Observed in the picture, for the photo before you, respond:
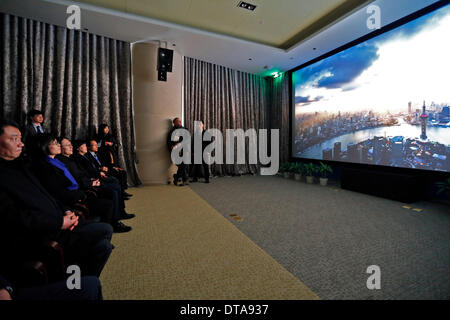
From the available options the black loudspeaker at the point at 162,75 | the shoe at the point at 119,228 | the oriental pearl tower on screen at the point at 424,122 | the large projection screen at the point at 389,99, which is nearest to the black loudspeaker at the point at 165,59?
the black loudspeaker at the point at 162,75

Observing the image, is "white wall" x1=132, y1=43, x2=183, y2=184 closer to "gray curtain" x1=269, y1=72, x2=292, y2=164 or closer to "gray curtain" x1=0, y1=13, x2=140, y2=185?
"gray curtain" x1=0, y1=13, x2=140, y2=185

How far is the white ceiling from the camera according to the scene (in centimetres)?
324

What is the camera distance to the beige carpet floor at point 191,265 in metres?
1.34

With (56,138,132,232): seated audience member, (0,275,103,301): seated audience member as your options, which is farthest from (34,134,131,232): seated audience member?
(0,275,103,301): seated audience member

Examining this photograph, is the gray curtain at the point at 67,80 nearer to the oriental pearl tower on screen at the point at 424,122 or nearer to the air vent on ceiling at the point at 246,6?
the air vent on ceiling at the point at 246,6

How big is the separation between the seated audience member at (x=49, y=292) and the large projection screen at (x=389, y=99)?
446 cm

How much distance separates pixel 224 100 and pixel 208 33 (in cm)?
212

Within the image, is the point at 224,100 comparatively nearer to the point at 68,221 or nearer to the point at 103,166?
the point at 103,166

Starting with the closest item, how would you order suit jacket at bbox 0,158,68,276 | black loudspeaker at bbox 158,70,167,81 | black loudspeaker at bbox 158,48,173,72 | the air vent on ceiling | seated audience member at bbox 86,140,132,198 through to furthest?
suit jacket at bbox 0,158,68,276
seated audience member at bbox 86,140,132,198
the air vent on ceiling
black loudspeaker at bbox 158,48,173,72
black loudspeaker at bbox 158,70,167,81

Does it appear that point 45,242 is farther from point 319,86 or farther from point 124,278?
point 319,86

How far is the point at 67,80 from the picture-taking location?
391 cm

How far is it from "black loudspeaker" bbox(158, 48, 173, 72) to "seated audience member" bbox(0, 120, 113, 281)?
3.63 metres
